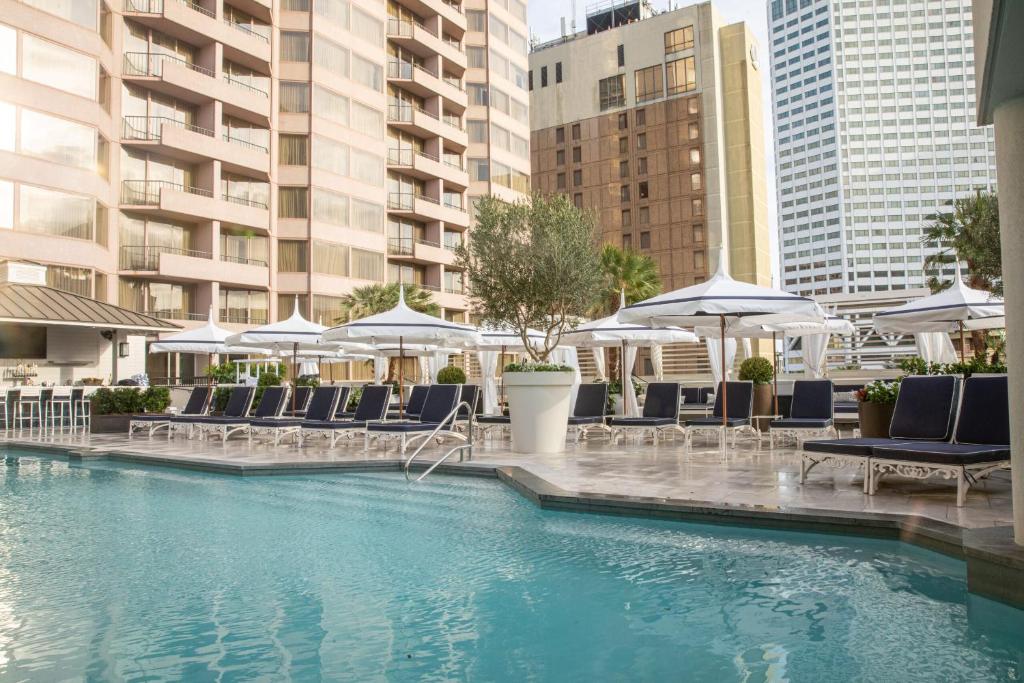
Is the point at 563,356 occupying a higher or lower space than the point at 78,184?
lower

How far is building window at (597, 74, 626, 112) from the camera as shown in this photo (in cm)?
6119

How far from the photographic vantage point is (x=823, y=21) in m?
127

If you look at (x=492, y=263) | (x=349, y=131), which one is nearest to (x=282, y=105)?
(x=349, y=131)

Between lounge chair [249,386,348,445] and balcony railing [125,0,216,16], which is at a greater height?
balcony railing [125,0,216,16]

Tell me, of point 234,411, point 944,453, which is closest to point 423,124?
point 234,411

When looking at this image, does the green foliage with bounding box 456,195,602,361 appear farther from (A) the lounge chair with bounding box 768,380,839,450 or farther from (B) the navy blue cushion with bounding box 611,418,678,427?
(A) the lounge chair with bounding box 768,380,839,450

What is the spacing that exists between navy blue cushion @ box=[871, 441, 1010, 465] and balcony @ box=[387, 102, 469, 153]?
37986 mm

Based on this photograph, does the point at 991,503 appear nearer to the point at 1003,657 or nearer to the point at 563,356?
the point at 1003,657

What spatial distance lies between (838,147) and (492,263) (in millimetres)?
125881

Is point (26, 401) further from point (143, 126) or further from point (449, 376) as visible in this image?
point (143, 126)

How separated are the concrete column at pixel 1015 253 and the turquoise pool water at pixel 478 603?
32.6 inches

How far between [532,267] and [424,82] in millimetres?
33211

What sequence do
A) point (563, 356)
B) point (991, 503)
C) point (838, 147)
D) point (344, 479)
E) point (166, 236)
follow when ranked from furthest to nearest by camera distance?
point (838, 147), point (166, 236), point (563, 356), point (344, 479), point (991, 503)

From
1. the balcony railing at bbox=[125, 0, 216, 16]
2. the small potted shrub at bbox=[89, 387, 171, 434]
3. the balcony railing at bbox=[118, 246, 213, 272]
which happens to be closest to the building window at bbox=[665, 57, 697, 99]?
the balcony railing at bbox=[125, 0, 216, 16]
